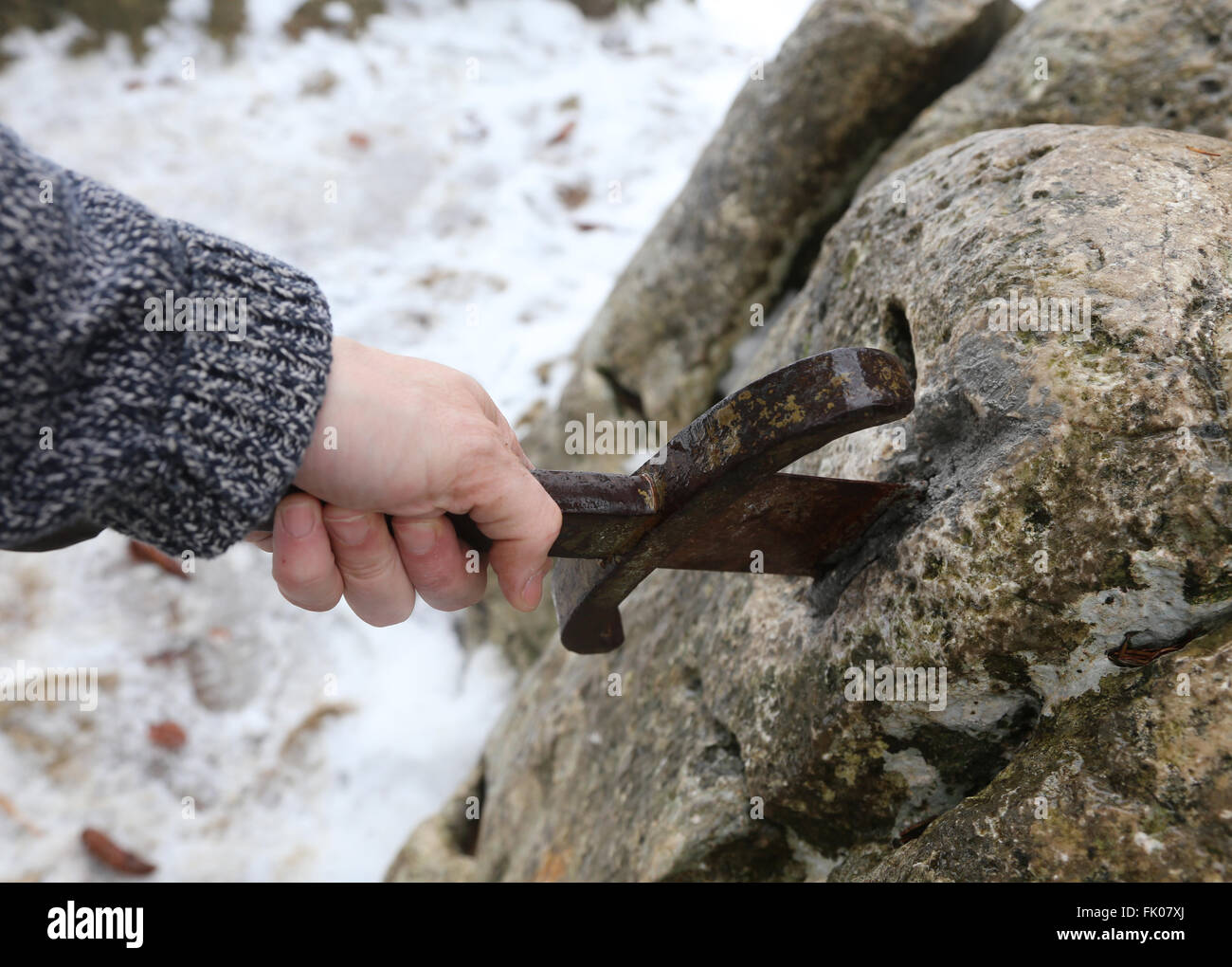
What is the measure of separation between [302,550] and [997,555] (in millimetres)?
1090

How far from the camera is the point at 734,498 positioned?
1371 millimetres

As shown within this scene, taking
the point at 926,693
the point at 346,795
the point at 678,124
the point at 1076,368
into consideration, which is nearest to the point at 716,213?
the point at 1076,368

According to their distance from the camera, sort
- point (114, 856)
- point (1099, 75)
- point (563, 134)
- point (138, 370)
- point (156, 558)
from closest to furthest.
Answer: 1. point (138, 370)
2. point (1099, 75)
3. point (114, 856)
4. point (156, 558)
5. point (563, 134)

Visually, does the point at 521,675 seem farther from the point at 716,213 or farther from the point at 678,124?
the point at 678,124

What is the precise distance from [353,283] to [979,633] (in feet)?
15.4

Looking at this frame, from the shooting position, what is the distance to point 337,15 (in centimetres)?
684

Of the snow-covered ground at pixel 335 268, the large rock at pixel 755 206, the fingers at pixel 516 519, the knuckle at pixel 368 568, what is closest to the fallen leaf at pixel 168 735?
the snow-covered ground at pixel 335 268

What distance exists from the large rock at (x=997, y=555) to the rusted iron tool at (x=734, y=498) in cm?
14

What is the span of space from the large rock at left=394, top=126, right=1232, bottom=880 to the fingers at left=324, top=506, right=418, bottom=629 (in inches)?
30.7
